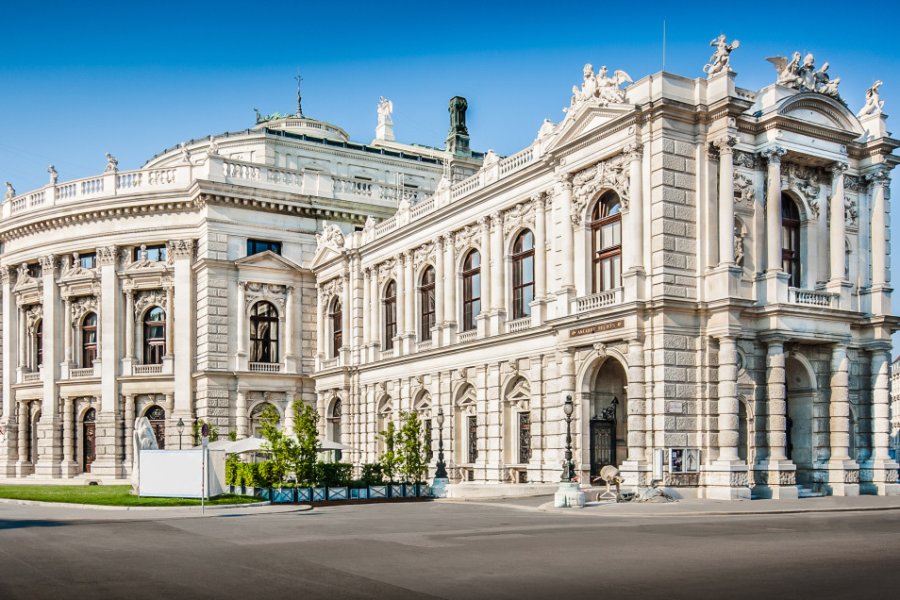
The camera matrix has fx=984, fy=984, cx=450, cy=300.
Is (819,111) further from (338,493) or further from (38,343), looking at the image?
(38,343)

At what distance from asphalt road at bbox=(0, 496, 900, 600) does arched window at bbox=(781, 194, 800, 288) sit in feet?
44.3

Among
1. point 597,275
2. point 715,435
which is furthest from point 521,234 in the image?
point 715,435

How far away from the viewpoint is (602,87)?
126ft

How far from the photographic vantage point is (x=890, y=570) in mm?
15633

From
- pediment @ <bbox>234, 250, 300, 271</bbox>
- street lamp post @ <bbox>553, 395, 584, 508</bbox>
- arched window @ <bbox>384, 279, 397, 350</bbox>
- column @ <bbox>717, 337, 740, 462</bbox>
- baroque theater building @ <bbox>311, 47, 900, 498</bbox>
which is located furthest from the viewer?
pediment @ <bbox>234, 250, 300, 271</bbox>

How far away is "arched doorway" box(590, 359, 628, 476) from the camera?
39375 mm

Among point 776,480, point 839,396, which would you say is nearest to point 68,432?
point 776,480

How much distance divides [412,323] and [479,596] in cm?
3989

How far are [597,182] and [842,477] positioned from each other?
1449 centimetres

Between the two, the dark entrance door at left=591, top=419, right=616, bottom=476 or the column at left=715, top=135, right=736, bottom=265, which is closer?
the column at left=715, top=135, right=736, bottom=265

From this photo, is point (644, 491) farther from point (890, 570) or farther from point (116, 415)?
point (116, 415)

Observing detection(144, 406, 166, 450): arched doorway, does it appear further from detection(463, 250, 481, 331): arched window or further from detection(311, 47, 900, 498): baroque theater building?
detection(311, 47, 900, 498): baroque theater building

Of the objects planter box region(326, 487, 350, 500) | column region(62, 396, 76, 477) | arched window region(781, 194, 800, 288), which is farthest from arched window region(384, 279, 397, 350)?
arched window region(781, 194, 800, 288)

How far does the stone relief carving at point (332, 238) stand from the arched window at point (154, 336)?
11.1 meters
